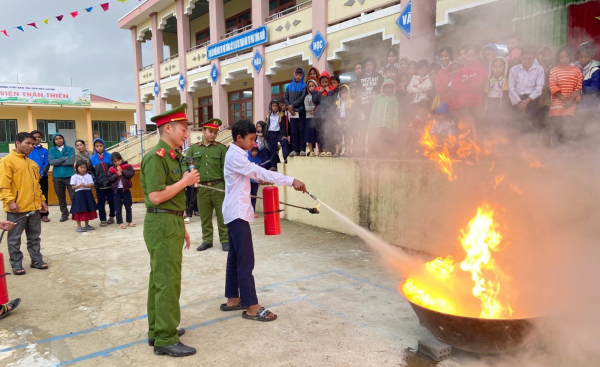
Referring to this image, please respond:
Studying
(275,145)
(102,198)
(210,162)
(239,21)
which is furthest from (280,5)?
(210,162)

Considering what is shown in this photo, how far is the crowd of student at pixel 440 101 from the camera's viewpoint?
5121mm

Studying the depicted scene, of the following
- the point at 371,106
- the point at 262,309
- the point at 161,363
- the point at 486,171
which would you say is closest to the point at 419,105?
the point at 371,106

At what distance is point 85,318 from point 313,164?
5.21 meters

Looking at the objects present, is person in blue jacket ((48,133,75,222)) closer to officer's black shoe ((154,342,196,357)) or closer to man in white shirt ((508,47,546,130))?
officer's black shoe ((154,342,196,357))

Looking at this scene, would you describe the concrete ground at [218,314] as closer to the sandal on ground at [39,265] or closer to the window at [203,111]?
the sandal on ground at [39,265]

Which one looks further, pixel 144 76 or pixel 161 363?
pixel 144 76

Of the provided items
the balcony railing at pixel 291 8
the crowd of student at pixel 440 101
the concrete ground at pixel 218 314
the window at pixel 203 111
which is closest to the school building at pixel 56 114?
the window at pixel 203 111

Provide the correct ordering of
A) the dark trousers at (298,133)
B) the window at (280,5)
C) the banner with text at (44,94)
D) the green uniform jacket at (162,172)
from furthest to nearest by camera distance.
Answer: the banner with text at (44,94) → the window at (280,5) → the dark trousers at (298,133) → the green uniform jacket at (162,172)

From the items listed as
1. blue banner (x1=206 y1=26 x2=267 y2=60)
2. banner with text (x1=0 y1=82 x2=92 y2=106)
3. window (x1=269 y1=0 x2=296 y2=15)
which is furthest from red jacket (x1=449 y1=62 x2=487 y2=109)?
banner with text (x1=0 y1=82 x2=92 y2=106)

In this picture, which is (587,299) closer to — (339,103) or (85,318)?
(85,318)

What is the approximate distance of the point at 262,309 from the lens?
4012mm

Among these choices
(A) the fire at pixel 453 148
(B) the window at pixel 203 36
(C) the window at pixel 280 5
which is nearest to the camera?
(A) the fire at pixel 453 148

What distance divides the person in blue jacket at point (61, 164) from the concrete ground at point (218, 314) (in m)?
3.64

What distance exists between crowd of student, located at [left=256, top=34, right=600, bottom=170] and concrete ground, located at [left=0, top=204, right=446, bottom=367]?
2362mm
